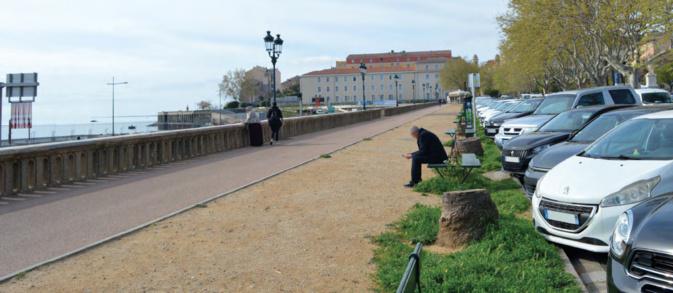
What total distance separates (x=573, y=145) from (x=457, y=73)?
10883 cm

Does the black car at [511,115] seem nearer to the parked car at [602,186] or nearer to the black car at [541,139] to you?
the black car at [541,139]

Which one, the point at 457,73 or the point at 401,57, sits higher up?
the point at 401,57

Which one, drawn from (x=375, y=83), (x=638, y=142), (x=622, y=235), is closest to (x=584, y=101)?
(x=638, y=142)

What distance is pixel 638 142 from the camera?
7125mm

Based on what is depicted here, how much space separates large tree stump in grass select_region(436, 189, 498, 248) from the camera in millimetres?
6406

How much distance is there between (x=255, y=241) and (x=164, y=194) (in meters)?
Answer: 4.32

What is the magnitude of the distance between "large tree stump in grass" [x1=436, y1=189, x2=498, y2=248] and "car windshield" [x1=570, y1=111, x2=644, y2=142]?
3.92 m

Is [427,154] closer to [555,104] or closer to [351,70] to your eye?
[555,104]

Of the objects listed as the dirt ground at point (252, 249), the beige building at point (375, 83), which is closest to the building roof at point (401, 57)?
the beige building at point (375, 83)

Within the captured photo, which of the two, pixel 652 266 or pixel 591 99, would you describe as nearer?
pixel 652 266

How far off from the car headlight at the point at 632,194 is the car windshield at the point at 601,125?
12.9 ft

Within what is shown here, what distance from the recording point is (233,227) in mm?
7617

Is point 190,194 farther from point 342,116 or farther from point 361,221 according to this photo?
point 342,116

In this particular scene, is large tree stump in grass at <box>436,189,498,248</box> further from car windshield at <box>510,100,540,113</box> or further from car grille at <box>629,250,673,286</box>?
car windshield at <box>510,100,540,113</box>
